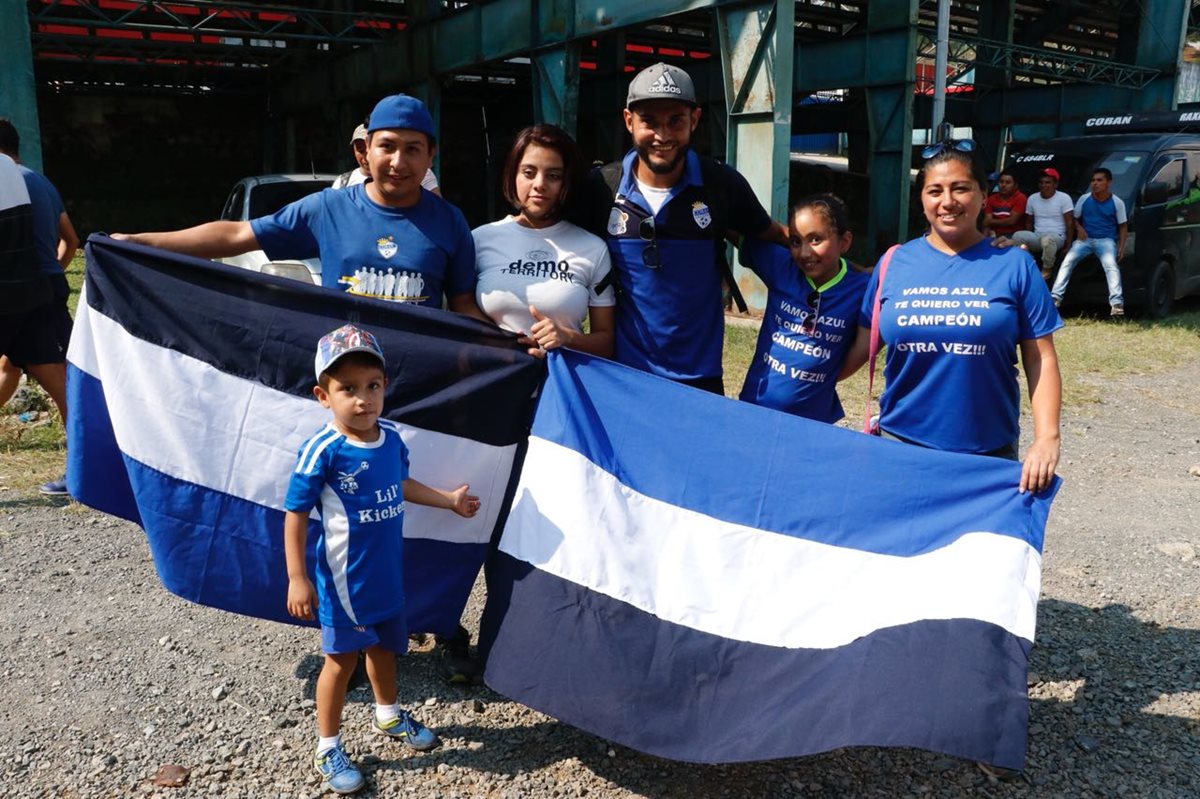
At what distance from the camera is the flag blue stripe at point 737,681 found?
2.62m

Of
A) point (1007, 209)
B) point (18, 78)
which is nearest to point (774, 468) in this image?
point (18, 78)

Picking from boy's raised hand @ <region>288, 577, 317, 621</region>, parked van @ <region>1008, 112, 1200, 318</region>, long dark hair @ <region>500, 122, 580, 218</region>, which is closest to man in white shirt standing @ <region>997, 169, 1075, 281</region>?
parked van @ <region>1008, 112, 1200, 318</region>

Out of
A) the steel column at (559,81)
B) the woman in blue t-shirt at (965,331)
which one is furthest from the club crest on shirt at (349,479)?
the steel column at (559,81)

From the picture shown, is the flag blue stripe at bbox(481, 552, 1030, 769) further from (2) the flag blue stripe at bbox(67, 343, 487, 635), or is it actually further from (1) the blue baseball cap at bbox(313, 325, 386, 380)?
(1) the blue baseball cap at bbox(313, 325, 386, 380)

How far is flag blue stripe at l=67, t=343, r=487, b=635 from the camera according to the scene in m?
3.38

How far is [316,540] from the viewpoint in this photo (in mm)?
3324

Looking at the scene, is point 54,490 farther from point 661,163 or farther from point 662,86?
point 662,86

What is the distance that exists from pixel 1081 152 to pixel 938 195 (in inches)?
464

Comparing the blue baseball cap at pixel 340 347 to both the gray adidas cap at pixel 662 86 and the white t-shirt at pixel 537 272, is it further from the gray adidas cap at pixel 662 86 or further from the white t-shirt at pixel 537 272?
the gray adidas cap at pixel 662 86

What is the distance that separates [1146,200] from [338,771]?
12499mm

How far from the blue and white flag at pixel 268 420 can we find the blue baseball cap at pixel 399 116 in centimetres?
59

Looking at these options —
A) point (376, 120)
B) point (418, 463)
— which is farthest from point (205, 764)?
point (376, 120)

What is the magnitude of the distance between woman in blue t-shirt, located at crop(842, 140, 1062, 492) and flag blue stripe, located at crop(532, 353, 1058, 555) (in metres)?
0.17

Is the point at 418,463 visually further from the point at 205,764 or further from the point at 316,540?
the point at 205,764
